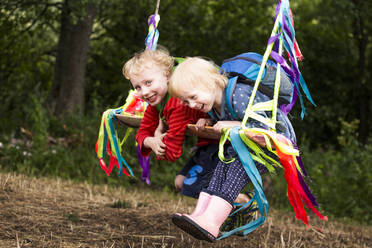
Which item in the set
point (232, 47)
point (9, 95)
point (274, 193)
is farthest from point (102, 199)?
point (232, 47)

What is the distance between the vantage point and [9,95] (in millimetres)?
7812

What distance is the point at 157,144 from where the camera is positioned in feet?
9.87

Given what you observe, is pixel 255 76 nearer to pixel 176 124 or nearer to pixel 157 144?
pixel 176 124

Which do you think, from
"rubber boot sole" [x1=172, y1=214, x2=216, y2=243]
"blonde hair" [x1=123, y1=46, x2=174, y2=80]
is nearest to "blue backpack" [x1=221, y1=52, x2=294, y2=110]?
"blonde hair" [x1=123, y1=46, x2=174, y2=80]

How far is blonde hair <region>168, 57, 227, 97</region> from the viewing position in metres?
2.56

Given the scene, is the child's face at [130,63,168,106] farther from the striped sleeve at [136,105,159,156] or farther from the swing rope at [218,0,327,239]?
the swing rope at [218,0,327,239]

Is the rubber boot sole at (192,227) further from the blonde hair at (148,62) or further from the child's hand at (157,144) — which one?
the blonde hair at (148,62)

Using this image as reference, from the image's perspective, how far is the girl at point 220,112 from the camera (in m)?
2.44

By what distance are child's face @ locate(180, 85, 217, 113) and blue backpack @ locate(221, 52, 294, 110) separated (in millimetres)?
130

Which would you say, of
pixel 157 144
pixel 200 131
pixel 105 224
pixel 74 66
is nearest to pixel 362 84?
pixel 74 66

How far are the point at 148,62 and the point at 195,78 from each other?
494mm

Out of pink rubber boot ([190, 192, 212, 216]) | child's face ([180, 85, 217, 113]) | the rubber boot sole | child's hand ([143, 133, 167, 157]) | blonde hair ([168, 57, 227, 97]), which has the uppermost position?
blonde hair ([168, 57, 227, 97])

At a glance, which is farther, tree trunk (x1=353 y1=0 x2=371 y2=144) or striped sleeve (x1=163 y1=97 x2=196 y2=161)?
tree trunk (x1=353 y1=0 x2=371 y2=144)

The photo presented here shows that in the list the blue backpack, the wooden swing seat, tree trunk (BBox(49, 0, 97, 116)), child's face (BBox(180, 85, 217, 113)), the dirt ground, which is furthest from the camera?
tree trunk (BBox(49, 0, 97, 116))
